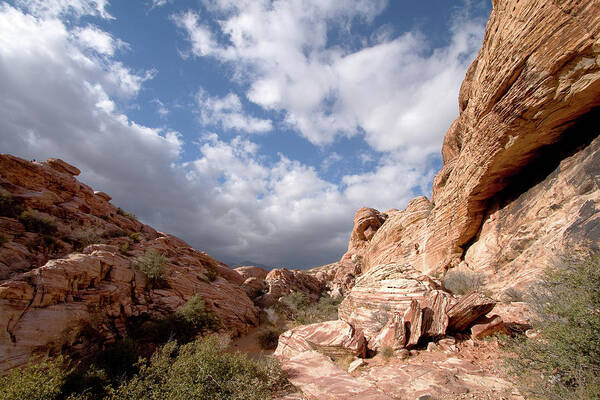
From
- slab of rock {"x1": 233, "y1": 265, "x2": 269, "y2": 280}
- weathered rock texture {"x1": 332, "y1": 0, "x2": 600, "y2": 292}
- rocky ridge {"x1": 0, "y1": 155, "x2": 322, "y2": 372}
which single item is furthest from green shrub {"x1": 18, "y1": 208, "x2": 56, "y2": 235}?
weathered rock texture {"x1": 332, "y1": 0, "x2": 600, "y2": 292}

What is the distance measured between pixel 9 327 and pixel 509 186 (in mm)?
24566

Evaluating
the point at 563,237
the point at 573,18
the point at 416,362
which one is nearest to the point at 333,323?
the point at 416,362

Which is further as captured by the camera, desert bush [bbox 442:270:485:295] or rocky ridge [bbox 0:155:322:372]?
desert bush [bbox 442:270:485:295]

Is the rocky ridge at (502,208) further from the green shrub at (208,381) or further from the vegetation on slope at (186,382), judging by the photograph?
the vegetation on slope at (186,382)

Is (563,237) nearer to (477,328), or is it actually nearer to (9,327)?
(477,328)

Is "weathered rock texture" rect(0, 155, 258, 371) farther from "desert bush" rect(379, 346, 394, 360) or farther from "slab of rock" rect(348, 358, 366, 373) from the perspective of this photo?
"desert bush" rect(379, 346, 394, 360)

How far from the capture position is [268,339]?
646 inches

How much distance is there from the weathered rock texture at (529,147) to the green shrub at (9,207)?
93.2 feet

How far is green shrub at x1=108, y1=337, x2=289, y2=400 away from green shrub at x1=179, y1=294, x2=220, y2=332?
8816mm

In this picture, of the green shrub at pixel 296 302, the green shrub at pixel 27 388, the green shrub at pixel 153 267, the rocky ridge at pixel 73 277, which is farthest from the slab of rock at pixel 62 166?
the green shrub at pixel 27 388

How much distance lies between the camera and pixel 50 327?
9.09 meters

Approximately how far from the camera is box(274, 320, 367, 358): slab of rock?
798 cm

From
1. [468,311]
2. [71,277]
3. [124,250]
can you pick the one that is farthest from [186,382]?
[124,250]

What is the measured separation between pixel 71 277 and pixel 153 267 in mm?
4985
